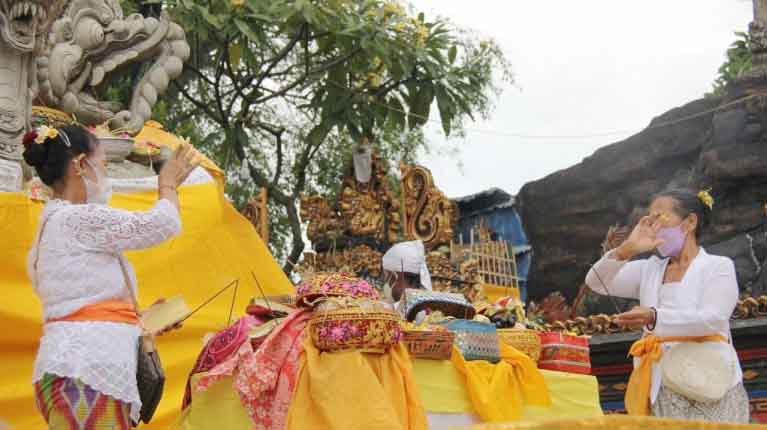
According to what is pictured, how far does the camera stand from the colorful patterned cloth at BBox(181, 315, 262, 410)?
4.60 metres

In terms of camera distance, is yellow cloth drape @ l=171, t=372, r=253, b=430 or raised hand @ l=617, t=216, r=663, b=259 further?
raised hand @ l=617, t=216, r=663, b=259

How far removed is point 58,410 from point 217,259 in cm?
310

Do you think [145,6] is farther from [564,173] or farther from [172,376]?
[564,173]

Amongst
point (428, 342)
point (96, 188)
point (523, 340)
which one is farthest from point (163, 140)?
point (96, 188)

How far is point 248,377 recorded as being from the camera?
14.1ft

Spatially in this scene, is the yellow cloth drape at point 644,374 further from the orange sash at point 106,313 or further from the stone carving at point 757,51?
the stone carving at point 757,51

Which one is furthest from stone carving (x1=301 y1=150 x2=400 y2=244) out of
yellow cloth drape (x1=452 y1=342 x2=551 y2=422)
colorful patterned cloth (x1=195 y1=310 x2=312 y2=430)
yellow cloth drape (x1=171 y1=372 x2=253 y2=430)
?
colorful patterned cloth (x1=195 y1=310 x2=312 y2=430)

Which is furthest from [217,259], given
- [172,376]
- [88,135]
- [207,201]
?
[88,135]

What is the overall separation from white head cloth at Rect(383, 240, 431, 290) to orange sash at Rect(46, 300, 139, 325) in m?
2.78

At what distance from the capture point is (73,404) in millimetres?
3533

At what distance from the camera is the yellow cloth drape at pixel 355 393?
4047mm

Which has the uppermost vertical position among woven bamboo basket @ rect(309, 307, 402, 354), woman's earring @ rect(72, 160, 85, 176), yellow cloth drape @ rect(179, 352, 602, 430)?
woman's earring @ rect(72, 160, 85, 176)

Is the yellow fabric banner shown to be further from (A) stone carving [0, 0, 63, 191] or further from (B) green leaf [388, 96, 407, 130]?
(B) green leaf [388, 96, 407, 130]

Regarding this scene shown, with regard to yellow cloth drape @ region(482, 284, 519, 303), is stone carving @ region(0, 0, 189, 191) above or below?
above
